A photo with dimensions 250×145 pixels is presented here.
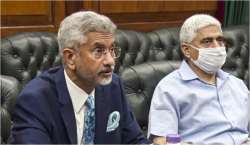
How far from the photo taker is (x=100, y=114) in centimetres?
183

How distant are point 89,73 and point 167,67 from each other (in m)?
1.11

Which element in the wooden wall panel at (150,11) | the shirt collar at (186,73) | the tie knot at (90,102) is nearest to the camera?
the tie knot at (90,102)

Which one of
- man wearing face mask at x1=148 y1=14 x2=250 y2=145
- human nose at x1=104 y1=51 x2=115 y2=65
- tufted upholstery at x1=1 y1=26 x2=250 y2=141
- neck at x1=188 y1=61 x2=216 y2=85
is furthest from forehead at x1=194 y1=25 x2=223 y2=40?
human nose at x1=104 y1=51 x2=115 y2=65

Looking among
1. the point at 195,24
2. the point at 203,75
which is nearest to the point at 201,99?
the point at 203,75

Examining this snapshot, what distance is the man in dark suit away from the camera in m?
1.62

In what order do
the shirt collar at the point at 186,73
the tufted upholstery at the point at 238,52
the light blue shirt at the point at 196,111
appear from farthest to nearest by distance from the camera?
the tufted upholstery at the point at 238,52, the shirt collar at the point at 186,73, the light blue shirt at the point at 196,111

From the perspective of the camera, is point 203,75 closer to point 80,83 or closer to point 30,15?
point 80,83

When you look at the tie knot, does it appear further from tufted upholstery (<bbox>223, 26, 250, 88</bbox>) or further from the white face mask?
tufted upholstery (<bbox>223, 26, 250, 88</bbox>)

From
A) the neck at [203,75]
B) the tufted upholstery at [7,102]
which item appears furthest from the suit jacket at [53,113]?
the neck at [203,75]

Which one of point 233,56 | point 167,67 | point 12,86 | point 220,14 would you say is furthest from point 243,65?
point 12,86

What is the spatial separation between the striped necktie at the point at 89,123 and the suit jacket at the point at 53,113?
0.06 feet

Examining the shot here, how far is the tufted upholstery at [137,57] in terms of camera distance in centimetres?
263

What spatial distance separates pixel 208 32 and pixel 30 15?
150 cm

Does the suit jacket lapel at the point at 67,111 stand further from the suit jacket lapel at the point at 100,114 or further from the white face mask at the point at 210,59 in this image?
the white face mask at the point at 210,59
